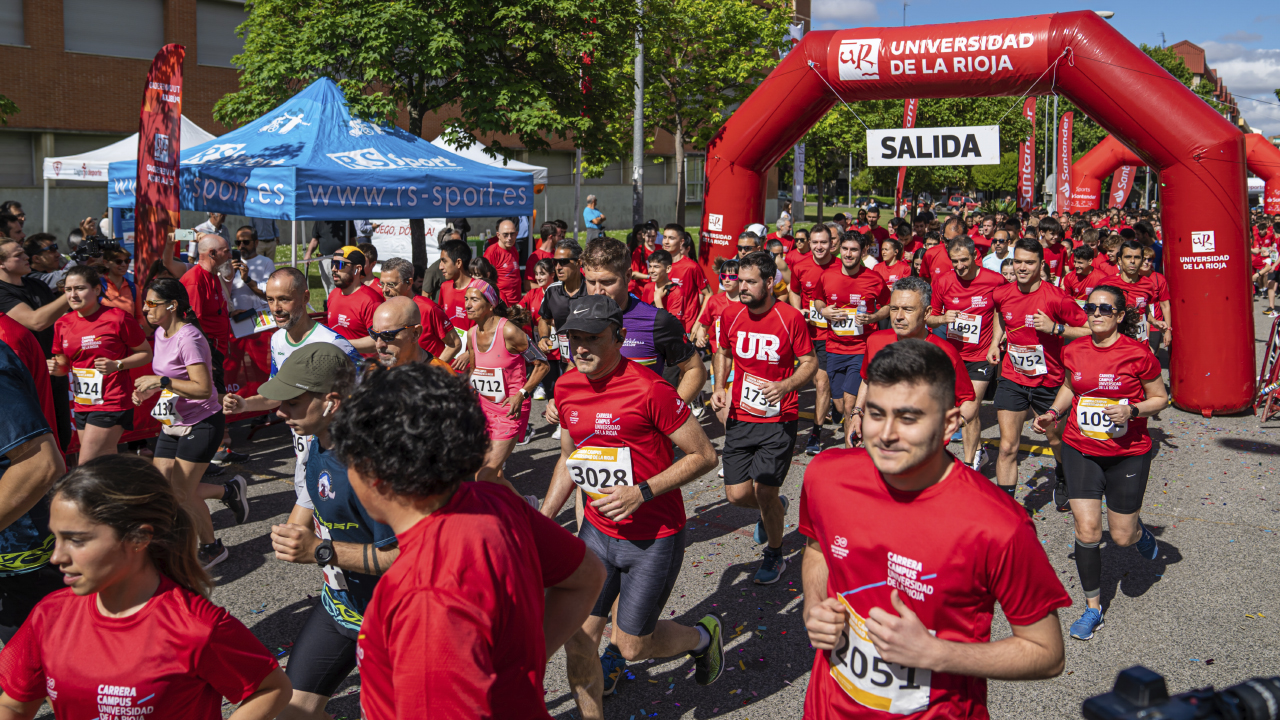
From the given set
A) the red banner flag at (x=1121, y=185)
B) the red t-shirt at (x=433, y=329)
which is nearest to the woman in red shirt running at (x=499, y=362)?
the red t-shirt at (x=433, y=329)

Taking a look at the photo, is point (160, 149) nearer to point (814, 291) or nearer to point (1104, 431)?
point (814, 291)

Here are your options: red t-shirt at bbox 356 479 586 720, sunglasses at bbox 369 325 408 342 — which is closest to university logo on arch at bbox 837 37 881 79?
sunglasses at bbox 369 325 408 342

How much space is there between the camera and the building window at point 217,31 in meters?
27.3

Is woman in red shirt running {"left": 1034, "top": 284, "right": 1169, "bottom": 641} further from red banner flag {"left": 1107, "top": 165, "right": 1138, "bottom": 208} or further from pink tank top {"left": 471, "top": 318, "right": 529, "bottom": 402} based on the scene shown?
red banner flag {"left": 1107, "top": 165, "right": 1138, "bottom": 208}

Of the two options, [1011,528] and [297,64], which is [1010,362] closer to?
[1011,528]

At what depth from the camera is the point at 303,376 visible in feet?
10.3

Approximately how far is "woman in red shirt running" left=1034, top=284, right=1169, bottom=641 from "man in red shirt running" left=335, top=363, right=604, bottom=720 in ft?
13.4

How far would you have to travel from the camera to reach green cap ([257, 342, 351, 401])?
3135mm

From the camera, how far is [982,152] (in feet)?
38.4

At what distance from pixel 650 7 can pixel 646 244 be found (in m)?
10.2

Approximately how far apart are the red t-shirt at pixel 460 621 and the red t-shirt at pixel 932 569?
86 centimetres

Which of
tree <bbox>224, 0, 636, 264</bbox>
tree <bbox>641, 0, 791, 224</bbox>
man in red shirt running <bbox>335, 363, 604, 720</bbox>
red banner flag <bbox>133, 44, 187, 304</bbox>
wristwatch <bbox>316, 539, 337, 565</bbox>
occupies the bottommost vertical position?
wristwatch <bbox>316, 539, 337, 565</bbox>

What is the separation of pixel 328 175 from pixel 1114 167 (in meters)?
23.7

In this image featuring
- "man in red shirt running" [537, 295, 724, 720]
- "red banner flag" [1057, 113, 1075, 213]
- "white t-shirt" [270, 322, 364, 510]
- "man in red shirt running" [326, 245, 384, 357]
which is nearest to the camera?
"man in red shirt running" [537, 295, 724, 720]
